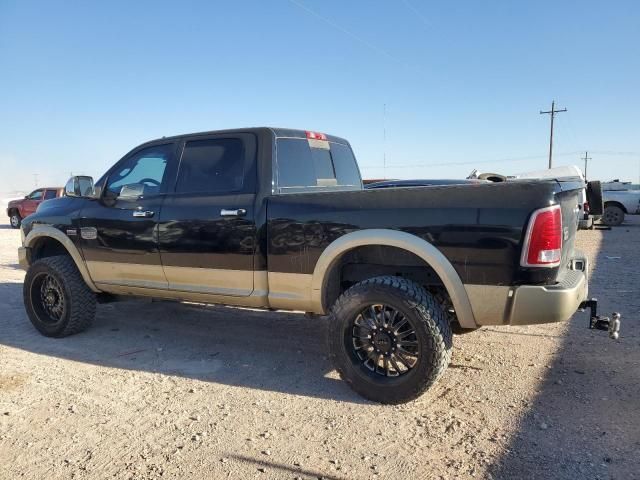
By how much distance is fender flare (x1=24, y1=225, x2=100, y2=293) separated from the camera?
16.2 ft

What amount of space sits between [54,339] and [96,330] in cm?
42

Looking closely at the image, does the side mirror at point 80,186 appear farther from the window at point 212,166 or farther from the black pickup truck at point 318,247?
the window at point 212,166

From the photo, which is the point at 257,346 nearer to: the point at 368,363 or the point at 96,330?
the point at 368,363

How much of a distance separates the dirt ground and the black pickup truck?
0.38 metres

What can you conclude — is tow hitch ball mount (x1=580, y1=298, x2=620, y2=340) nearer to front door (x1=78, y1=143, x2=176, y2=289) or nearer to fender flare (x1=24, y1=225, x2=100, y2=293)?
front door (x1=78, y1=143, x2=176, y2=289)

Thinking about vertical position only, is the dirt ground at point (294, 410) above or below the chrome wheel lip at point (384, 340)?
below

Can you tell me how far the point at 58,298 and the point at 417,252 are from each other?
3.86 meters

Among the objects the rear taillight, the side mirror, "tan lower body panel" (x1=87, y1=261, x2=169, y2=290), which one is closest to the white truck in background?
the rear taillight

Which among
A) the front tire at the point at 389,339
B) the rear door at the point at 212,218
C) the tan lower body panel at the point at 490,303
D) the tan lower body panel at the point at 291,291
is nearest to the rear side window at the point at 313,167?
the rear door at the point at 212,218

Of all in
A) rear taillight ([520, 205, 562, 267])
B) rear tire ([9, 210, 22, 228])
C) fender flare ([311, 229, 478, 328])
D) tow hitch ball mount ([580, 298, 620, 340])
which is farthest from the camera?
rear tire ([9, 210, 22, 228])

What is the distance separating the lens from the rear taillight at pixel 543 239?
2969 millimetres

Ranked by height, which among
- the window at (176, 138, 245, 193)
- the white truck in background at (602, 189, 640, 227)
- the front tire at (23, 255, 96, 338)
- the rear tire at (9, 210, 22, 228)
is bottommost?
the rear tire at (9, 210, 22, 228)

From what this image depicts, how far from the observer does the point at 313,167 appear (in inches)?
181

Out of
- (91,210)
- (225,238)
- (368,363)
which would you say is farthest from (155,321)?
(368,363)
